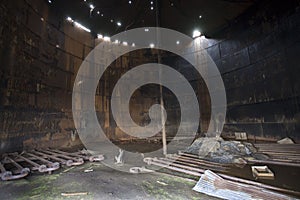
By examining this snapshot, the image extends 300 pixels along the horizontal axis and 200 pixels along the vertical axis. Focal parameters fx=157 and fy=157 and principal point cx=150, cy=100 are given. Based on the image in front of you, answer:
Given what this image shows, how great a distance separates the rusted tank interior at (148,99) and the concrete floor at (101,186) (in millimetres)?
24

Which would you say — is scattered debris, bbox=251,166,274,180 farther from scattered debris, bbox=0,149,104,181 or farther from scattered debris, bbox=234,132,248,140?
scattered debris, bbox=234,132,248,140

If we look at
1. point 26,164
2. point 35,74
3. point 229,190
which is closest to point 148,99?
point 35,74

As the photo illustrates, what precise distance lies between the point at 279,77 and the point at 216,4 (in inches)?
132

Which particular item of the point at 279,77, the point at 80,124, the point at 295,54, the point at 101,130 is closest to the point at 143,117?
the point at 101,130

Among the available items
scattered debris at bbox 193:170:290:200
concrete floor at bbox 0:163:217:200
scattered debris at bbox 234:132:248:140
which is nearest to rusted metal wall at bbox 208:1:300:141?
scattered debris at bbox 234:132:248:140

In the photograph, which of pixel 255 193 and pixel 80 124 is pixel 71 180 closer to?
Result: pixel 255 193

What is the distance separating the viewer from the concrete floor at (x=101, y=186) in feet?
6.59

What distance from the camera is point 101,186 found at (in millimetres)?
2309

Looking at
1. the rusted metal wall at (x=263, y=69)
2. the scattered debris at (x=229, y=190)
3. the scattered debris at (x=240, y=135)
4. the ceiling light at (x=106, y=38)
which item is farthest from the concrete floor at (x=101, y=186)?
the ceiling light at (x=106, y=38)

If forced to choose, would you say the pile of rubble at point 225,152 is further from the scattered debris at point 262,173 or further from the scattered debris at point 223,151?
the scattered debris at point 262,173

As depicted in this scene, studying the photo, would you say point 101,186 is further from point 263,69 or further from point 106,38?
point 106,38

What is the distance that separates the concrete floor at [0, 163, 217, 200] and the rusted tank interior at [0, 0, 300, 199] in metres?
0.02

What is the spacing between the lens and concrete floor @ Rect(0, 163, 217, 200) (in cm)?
201

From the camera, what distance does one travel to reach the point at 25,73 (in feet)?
14.5
